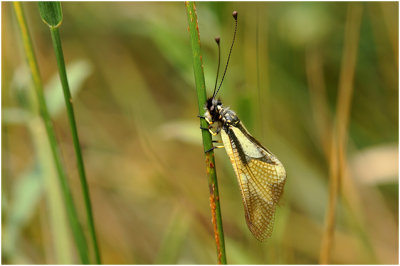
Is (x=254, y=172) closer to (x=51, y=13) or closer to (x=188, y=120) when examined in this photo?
(x=51, y=13)

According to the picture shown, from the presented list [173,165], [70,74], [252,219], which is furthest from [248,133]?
[173,165]

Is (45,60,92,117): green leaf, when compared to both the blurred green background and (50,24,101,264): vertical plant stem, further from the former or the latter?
(50,24,101,264): vertical plant stem

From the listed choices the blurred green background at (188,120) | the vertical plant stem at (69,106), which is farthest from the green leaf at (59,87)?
the vertical plant stem at (69,106)

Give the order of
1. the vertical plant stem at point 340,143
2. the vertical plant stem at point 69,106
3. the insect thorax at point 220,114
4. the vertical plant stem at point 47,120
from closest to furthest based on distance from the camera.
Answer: the vertical plant stem at point 69,106 → the vertical plant stem at point 47,120 → the insect thorax at point 220,114 → the vertical plant stem at point 340,143

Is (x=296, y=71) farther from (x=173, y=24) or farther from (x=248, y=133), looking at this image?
(x=248, y=133)

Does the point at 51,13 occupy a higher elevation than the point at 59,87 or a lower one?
higher

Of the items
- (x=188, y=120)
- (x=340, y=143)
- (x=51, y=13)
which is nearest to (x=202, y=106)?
(x=51, y=13)

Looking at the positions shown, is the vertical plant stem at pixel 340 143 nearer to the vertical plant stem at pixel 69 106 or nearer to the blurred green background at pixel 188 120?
the blurred green background at pixel 188 120
